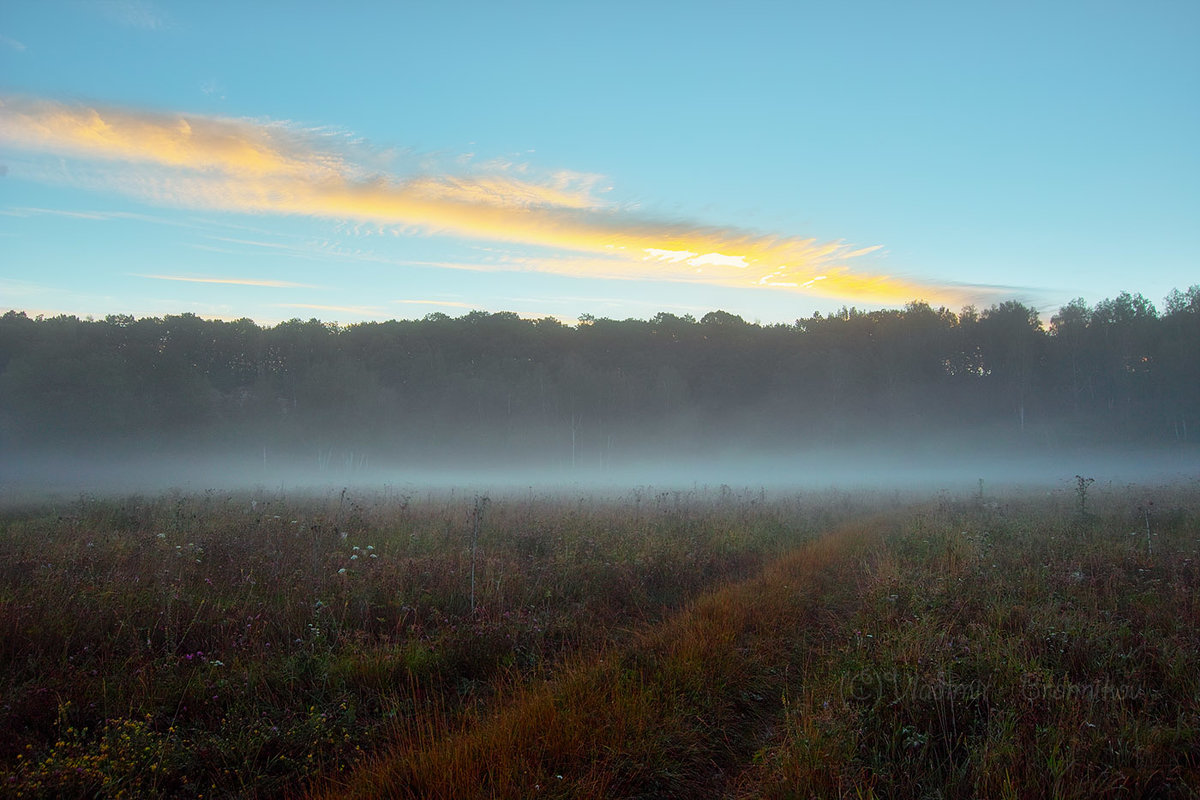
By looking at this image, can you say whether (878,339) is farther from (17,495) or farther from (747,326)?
(17,495)

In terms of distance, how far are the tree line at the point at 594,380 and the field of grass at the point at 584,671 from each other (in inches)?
1781

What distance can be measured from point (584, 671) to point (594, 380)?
2135 inches

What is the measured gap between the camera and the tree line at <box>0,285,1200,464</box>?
4544cm

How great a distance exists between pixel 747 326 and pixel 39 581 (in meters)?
73.0

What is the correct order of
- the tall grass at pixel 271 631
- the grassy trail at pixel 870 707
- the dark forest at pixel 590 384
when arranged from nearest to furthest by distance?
the grassy trail at pixel 870 707
the tall grass at pixel 271 631
the dark forest at pixel 590 384

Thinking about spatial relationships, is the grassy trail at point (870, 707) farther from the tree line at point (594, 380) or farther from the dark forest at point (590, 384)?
the tree line at point (594, 380)

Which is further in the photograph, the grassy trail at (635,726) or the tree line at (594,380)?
the tree line at (594,380)

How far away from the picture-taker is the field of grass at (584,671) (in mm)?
3268

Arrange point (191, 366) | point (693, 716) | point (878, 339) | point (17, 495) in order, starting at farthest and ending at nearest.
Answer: point (878, 339)
point (191, 366)
point (17, 495)
point (693, 716)

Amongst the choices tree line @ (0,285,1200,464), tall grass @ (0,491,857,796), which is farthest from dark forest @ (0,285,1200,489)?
tall grass @ (0,491,857,796)

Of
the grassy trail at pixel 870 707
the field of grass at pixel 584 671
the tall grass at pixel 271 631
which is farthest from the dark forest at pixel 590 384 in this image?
the grassy trail at pixel 870 707

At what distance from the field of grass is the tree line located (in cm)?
4524

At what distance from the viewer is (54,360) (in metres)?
41.5

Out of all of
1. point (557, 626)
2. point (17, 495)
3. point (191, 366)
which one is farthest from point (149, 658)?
point (191, 366)
